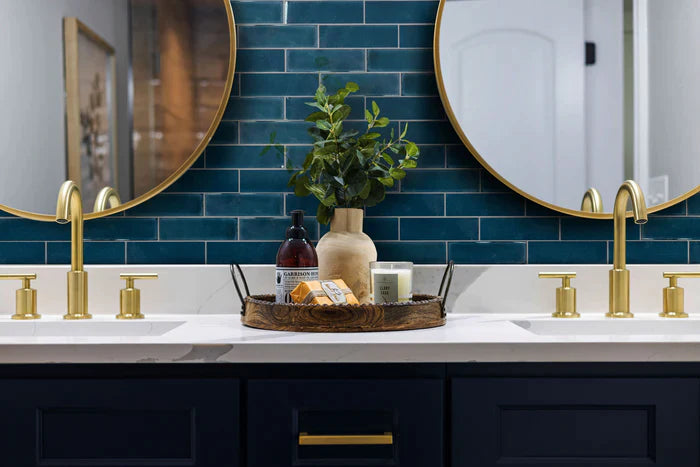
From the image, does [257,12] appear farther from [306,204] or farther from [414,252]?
[414,252]

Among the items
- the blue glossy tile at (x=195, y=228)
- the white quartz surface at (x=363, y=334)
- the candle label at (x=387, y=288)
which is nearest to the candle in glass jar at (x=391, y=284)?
the candle label at (x=387, y=288)

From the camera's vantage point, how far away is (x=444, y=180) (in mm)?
1520

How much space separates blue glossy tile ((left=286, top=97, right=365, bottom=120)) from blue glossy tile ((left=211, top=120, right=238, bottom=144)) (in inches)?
5.4

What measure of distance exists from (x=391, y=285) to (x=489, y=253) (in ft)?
1.26

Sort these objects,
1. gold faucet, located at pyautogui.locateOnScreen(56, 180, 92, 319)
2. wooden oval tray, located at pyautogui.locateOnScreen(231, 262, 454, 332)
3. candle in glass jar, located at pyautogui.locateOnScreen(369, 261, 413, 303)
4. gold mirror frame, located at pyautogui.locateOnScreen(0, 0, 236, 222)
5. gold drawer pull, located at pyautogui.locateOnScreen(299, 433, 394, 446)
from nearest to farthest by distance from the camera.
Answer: gold drawer pull, located at pyautogui.locateOnScreen(299, 433, 394, 446) → wooden oval tray, located at pyautogui.locateOnScreen(231, 262, 454, 332) → candle in glass jar, located at pyautogui.locateOnScreen(369, 261, 413, 303) → gold faucet, located at pyautogui.locateOnScreen(56, 180, 92, 319) → gold mirror frame, located at pyautogui.locateOnScreen(0, 0, 236, 222)

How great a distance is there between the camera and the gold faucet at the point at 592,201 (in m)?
1.50

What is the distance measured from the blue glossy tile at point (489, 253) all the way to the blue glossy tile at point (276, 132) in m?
0.46

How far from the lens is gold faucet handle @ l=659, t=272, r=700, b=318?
1.39 metres

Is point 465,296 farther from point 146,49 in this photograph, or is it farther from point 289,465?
point 146,49

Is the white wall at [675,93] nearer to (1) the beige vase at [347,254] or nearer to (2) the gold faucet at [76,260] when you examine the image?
(1) the beige vase at [347,254]

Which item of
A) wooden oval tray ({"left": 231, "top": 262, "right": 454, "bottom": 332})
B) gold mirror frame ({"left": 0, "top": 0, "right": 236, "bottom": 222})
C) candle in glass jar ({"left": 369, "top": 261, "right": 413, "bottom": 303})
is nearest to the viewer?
wooden oval tray ({"left": 231, "top": 262, "right": 454, "bottom": 332})

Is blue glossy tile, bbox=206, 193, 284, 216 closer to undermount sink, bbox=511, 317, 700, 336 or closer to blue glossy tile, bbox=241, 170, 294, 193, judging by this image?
blue glossy tile, bbox=241, 170, 294, 193

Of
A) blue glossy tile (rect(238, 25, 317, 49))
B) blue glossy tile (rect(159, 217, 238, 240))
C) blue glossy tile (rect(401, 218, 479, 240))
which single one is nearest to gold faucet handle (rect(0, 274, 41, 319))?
blue glossy tile (rect(159, 217, 238, 240))

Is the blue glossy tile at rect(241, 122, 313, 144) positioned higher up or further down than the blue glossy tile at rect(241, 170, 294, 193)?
higher up
